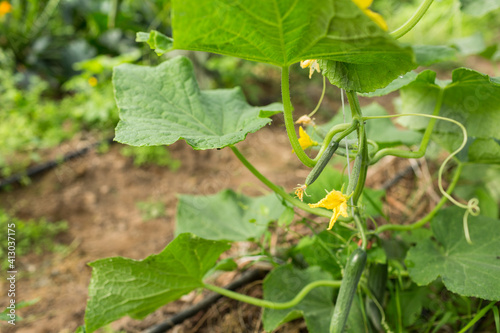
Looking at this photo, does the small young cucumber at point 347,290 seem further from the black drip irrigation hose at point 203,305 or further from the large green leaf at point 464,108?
the black drip irrigation hose at point 203,305

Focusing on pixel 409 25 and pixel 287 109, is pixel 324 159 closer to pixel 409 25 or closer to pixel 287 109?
pixel 287 109

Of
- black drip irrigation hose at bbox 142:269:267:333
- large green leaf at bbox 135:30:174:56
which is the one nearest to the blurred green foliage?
black drip irrigation hose at bbox 142:269:267:333

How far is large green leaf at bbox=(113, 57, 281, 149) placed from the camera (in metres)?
0.79

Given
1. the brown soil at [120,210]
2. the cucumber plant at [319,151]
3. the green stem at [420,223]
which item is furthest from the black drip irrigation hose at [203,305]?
the green stem at [420,223]

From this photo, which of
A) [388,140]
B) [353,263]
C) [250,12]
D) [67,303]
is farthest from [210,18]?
[67,303]

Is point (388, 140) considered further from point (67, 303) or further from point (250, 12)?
point (67, 303)

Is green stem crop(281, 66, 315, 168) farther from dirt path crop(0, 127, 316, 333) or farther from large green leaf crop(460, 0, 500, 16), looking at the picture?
large green leaf crop(460, 0, 500, 16)

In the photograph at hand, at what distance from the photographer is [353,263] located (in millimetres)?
795

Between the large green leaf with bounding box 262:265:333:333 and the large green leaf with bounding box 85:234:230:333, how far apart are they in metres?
0.21

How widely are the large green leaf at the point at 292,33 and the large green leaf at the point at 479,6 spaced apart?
2.79 ft

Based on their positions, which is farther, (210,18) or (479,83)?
(479,83)

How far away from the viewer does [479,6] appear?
51.3 inches

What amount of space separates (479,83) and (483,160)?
0.27 m

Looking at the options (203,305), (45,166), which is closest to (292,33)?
(203,305)
